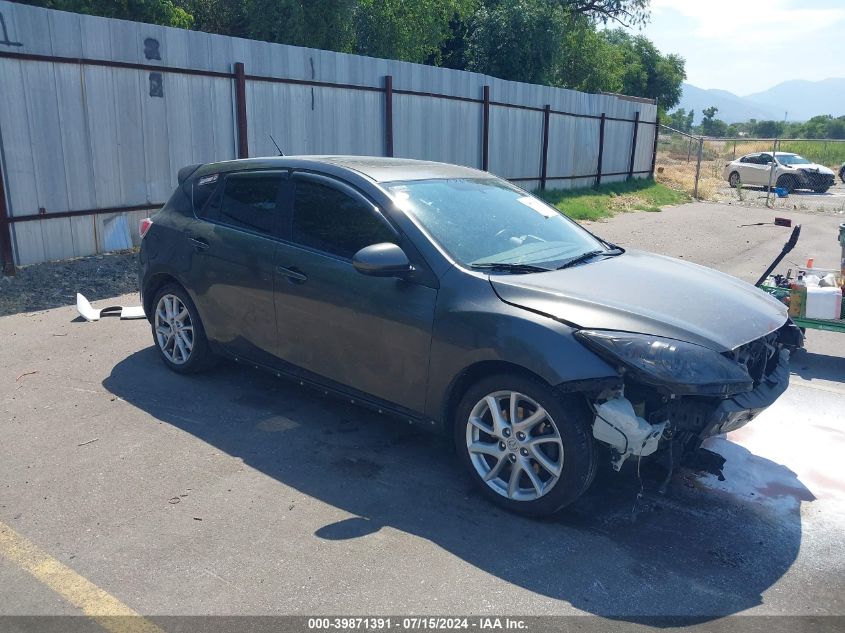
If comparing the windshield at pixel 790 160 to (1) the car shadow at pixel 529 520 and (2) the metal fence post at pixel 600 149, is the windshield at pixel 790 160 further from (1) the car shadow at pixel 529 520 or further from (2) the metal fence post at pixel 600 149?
(1) the car shadow at pixel 529 520

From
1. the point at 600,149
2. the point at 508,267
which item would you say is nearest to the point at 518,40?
the point at 600,149

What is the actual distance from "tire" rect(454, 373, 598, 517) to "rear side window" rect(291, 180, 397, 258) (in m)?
1.08

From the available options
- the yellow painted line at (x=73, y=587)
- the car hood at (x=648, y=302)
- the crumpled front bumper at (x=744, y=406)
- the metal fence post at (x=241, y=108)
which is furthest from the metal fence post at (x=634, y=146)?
the yellow painted line at (x=73, y=587)

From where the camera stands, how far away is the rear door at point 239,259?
15.9 ft

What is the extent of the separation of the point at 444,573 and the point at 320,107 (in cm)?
967

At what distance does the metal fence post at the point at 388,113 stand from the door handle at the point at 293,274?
8.98m

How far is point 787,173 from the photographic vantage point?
26.5 metres

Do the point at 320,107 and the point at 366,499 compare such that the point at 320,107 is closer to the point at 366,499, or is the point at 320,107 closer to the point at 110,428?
the point at 110,428

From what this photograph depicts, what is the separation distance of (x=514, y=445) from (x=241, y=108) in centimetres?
816

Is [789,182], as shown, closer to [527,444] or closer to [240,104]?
[240,104]

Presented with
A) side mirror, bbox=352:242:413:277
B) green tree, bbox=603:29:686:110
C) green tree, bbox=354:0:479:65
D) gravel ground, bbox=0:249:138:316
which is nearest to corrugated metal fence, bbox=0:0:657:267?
gravel ground, bbox=0:249:138:316

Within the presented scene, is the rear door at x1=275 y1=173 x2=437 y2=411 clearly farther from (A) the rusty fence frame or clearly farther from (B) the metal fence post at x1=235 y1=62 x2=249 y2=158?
(B) the metal fence post at x1=235 y1=62 x2=249 y2=158

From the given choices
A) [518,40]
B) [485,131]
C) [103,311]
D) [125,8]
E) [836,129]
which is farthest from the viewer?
[836,129]

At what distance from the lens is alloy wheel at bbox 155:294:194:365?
18.2ft
